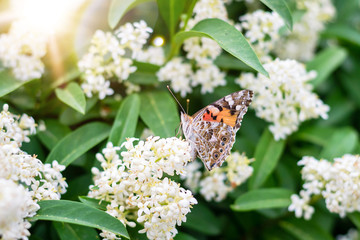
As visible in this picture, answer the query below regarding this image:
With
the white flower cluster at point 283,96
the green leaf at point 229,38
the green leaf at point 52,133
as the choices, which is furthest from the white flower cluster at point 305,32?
the green leaf at point 52,133

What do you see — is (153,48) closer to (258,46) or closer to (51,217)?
(258,46)

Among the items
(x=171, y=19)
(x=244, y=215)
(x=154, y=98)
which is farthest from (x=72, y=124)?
(x=244, y=215)

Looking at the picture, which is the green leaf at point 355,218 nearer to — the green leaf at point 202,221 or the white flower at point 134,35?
the green leaf at point 202,221

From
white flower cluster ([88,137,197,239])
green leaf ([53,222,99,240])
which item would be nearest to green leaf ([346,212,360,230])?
white flower cluster ([88,137,197,239])

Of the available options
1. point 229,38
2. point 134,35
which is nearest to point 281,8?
point 229,38

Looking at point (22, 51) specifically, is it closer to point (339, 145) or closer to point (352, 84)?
point (339, 145)

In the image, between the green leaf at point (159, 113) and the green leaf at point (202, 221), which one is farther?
the green leaf at point (202, 221)
